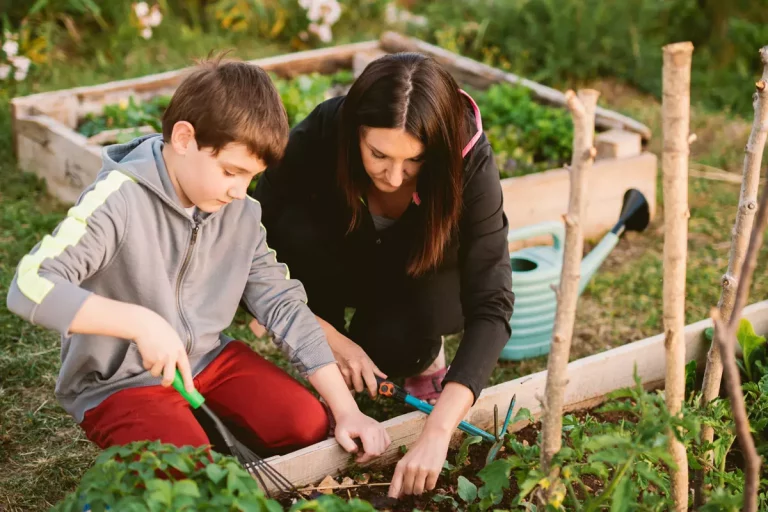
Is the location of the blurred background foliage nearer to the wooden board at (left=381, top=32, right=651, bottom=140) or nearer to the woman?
the wooden board at (left=381, top=32, right=651, bottom=140)

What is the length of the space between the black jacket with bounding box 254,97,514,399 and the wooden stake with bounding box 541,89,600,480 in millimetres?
416

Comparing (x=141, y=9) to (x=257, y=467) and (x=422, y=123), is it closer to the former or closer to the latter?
(x=422, y=123)

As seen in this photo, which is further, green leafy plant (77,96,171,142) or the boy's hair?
green leafy plant (77,96,171,142)

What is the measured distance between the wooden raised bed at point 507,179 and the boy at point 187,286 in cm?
125

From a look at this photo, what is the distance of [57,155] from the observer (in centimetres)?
337

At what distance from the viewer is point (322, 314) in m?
2.60

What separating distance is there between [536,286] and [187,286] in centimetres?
116

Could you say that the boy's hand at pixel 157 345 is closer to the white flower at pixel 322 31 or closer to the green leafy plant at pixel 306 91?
the green leafy plant at pixel 306 91

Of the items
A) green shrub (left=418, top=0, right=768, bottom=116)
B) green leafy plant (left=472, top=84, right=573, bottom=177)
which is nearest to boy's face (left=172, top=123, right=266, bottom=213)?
green leafy plant (left=472, top=84, right=573, bottom=177)

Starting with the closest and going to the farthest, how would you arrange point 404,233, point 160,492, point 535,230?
point 160,492 → point 404,233 → point 535,230

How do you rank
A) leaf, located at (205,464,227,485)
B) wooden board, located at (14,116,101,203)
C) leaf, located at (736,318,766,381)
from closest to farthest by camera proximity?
1. leaf, located at (205,464,227,485)
2. leaf, located at (736,318,766,381)
3. wooden board, located at (14,116,101,203)

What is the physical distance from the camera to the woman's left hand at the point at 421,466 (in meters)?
1.83

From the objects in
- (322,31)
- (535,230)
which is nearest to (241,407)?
(535,230)

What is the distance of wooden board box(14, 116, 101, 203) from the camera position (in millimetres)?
3195
